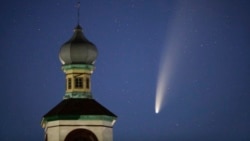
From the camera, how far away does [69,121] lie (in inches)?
2200

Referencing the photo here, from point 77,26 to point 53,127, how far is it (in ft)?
19.8

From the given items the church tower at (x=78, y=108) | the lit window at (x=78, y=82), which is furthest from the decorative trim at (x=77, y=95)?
the lit window at (x=78, y=82)

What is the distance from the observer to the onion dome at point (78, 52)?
189 feet

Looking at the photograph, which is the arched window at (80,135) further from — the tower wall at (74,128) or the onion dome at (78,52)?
the onion dome at (78,52)

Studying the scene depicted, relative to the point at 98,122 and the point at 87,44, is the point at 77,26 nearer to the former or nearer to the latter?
the point at 87,44

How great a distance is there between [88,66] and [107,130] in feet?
12.0

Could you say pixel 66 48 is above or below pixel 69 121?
above

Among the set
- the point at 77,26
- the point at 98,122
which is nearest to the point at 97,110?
the point at 98,122

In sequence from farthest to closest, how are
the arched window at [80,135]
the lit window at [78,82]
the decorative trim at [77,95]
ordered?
1. the lit window at [78,82]
2. the decorative trim at [77,95]
3. the arched window at [80,135]

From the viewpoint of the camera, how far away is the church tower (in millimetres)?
55812

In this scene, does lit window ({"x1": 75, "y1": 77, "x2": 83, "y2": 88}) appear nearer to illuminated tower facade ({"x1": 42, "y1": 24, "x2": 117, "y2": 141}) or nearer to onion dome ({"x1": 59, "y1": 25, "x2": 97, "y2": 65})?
illuminated tower facade ({"x1": 42, "y1": 24, "x2": 117, "y2": 141})

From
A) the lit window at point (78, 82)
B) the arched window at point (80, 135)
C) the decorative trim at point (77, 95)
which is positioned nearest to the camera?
the arched window at point (80, 135)

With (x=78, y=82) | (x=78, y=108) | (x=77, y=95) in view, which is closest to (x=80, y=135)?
(x=78, y=108)

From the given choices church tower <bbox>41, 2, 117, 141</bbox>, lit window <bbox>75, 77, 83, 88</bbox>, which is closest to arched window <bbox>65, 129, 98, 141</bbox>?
church tower <bbox>41, 2, 117, 141</bbox>
